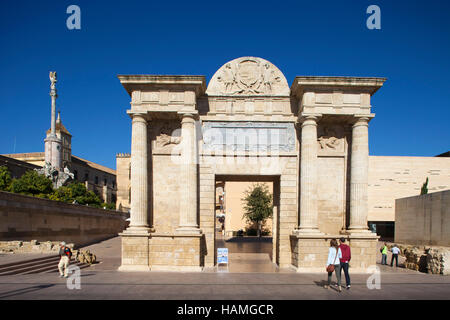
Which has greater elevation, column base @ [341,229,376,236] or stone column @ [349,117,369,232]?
stone column @ [349,117,369,232]

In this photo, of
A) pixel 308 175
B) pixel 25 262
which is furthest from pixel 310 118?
pixel 25 262

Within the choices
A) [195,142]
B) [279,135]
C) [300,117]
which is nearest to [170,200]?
[195,142]

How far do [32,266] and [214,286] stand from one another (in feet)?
28.1

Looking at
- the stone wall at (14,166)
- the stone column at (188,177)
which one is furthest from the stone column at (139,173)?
the stone wall at (14,166)

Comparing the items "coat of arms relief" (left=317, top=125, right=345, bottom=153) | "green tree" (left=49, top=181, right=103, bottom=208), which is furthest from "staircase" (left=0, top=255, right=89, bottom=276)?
"green tree" (left=49, top=181, right=103, bottom=208)

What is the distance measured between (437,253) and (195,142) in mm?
12281

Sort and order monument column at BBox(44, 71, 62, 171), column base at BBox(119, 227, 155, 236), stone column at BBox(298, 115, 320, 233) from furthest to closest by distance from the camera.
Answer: monument column at BBox(44, 71, 62, 171)
stone column at BBox(298, 115, 320, 233)
column base at BBox(119, 227, 155, 236)

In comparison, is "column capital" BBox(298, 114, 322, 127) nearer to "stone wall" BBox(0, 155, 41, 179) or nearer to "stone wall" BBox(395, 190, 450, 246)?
"stone wall" BBox(395, 190, 450, 246)

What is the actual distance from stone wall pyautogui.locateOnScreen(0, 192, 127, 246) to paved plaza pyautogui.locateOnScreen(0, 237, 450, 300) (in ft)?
32.5

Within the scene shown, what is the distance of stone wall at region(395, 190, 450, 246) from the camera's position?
24.9 m

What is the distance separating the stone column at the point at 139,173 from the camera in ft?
52.6

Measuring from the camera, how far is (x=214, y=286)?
37.6ft
